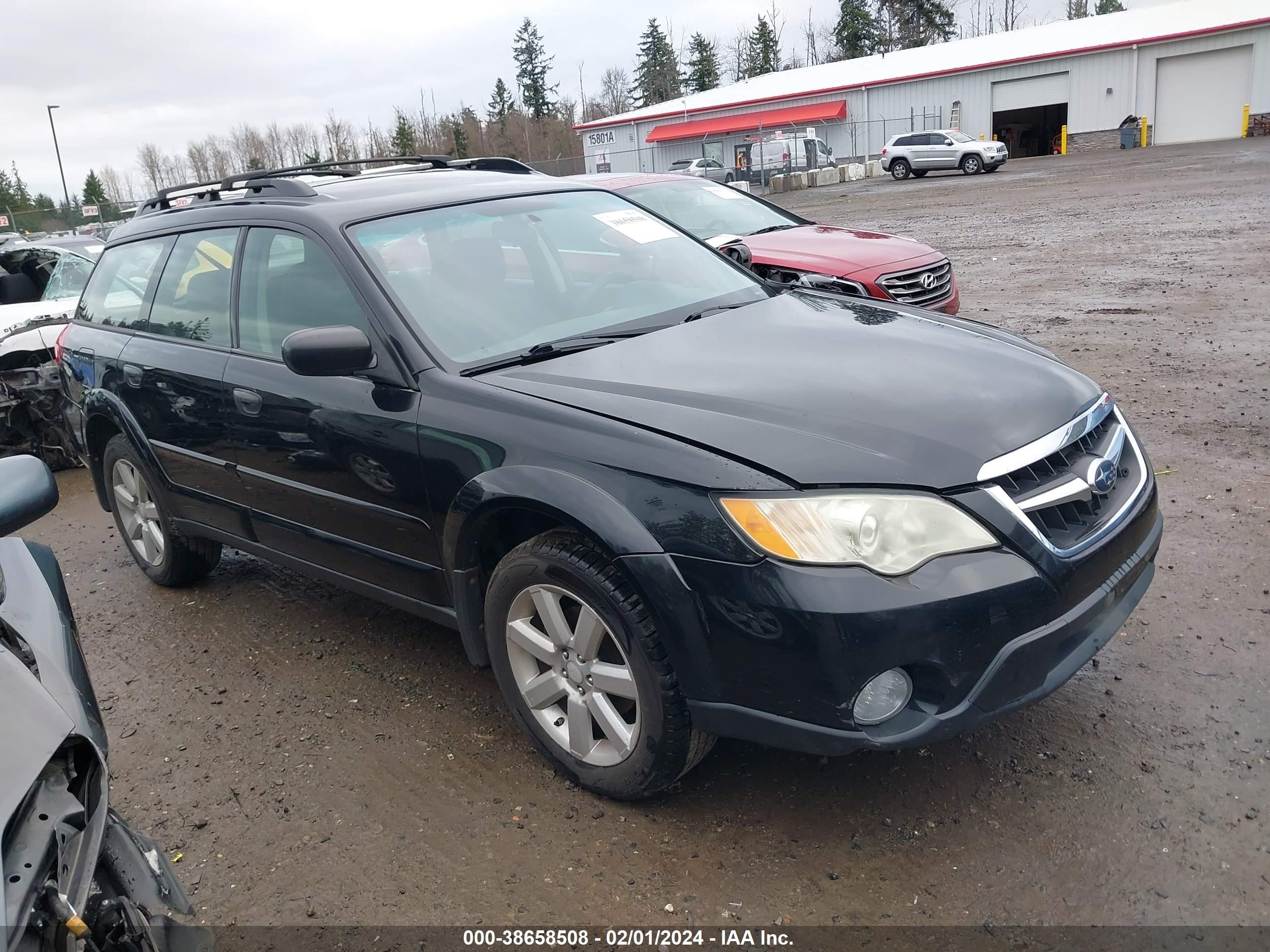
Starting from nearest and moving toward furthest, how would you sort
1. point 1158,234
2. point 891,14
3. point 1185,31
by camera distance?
point 1158,234 < point 1185,31 < point 891,14

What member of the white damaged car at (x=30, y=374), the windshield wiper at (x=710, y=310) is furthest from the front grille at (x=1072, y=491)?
the white damaged car at (x=30, y=374)

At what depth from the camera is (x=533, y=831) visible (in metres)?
2.92

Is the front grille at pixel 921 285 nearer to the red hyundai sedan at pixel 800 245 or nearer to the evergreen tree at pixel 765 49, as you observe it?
the red hyundai sedan at pixel 800 245

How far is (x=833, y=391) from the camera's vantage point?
287 centimetres

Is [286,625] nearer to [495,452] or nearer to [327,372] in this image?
[327,372]

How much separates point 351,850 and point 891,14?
79024mm

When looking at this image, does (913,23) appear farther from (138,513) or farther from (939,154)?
(138,513)

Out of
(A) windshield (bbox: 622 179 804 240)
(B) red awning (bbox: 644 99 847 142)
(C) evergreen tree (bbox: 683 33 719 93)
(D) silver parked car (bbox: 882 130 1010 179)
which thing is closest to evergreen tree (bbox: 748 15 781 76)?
(C) evergreen tree (bbox: 683 33 719 93)

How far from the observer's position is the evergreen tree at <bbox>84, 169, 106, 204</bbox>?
241ft

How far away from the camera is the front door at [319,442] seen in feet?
10.9

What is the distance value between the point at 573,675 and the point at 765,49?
287 feet

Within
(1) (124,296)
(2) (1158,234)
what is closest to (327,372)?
(1) (124,296)

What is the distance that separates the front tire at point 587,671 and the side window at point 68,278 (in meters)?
7.54

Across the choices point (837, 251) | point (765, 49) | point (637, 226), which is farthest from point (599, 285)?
point (765, 49)
